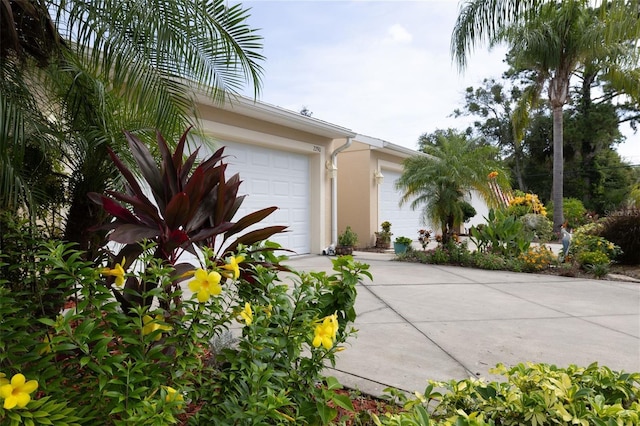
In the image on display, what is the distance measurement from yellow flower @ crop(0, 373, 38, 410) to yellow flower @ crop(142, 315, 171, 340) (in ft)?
1.19

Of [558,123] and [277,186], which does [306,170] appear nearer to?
[277,186]

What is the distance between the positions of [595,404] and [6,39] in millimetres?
3853

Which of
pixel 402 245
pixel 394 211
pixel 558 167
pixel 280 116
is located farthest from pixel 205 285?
pixel 558 167

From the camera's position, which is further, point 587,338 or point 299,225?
point 299,225

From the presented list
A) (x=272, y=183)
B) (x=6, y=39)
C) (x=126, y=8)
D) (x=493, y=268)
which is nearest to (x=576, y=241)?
(x=493, y=268)

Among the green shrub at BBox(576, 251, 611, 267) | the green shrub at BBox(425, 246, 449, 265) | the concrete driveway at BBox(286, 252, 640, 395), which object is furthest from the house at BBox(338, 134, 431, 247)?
the concrete driveway at BBox(286, 252, 640, 395)

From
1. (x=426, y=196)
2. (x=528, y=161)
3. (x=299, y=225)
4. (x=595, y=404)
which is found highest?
(x=528, y=161)

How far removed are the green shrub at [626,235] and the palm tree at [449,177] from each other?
2495 millimetres

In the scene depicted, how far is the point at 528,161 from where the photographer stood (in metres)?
29.0

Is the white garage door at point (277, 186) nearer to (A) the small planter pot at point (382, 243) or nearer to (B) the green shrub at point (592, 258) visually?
(A) the small planter pot at point (382, 243)

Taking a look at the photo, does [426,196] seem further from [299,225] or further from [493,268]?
[299,225]

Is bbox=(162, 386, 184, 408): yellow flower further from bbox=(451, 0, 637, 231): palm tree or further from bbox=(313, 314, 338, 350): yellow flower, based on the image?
bbox=(451, 0, 637, 231): palm tree

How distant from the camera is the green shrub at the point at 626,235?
27.9ft

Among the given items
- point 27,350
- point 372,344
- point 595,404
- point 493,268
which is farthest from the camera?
point 493,268
